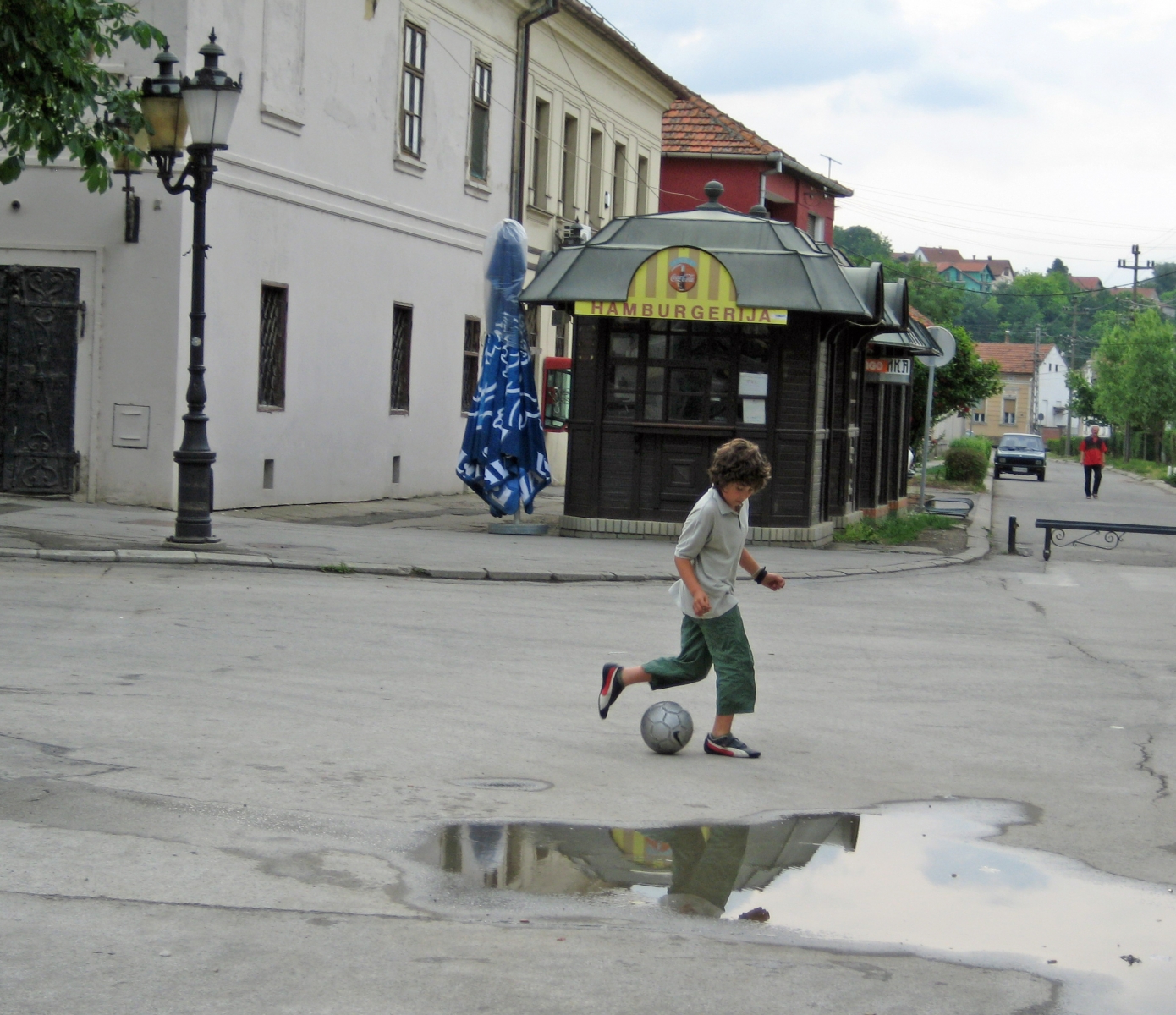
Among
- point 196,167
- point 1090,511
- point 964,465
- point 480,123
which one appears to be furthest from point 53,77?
point 964,465

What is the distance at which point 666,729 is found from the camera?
7469 millimetres

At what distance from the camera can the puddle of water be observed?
4734 mm

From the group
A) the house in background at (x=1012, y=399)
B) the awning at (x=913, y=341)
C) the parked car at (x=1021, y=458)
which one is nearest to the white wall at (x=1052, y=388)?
the house in background at (x=1012, y=399)

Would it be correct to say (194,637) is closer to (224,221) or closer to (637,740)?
(637,740)

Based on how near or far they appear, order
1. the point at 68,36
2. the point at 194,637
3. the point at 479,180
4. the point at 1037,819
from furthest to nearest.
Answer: the point at 479,180, the point at 68,36, the point at 194,637, the point at 1037,819

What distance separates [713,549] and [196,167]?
8480 millimetres

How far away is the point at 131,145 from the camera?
13.9m

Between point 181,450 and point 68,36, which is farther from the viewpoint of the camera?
point 181,450

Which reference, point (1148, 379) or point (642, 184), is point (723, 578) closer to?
point (642, 184)

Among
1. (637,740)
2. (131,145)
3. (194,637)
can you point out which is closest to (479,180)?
(131,145)

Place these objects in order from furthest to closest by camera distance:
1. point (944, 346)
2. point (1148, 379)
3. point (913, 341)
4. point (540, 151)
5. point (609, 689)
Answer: point (1148, 379) → point (540, 151) → point (944, 346) → point (913, 341) → point (609, 689)

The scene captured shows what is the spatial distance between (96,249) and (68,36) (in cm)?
545

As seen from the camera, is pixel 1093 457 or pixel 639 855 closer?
pixel 639 855

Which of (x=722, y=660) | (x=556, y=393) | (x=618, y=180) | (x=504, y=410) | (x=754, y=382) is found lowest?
(x=722, y=660)
